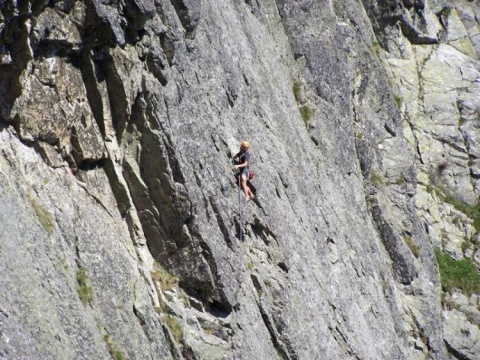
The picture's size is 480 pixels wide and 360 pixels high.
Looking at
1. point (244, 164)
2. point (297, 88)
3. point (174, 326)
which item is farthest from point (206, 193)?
point (297, 88)

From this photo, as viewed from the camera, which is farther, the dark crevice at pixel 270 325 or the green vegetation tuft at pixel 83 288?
the dark crevice at pixel 270 325

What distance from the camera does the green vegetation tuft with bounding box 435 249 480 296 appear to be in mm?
37000

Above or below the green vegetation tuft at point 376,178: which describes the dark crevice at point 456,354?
below

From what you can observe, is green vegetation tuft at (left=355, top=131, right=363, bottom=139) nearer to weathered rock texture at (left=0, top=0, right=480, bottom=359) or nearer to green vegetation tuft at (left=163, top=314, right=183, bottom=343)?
weathered rock texture at (left=0, top=0, right=480, bottom=359)

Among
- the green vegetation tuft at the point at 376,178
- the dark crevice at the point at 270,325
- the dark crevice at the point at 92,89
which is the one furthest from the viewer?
the green vegetation tuft at the point at 376,178

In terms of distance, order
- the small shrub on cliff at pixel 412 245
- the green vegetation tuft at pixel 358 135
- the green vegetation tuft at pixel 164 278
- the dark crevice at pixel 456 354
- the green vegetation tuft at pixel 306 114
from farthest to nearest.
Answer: the dark crevice at pixel 456 354
the small shrub on cliff at pixel 412 245
the green vegetation tuft at pixel 358 135
the green vegetation tuft at pixel 306 114
the green vegetation tuft at pixel 164 278

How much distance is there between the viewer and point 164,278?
62.8 ft

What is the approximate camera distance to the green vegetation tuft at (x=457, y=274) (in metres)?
37.0

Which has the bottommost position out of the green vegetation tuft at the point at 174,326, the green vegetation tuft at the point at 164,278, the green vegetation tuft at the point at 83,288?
the green vegetation tuft at the point at 174,326

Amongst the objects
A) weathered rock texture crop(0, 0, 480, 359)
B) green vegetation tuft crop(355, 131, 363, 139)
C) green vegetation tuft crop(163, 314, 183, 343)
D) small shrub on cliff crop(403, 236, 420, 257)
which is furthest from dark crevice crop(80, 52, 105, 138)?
small shrub on cliff crop(403, 236, 420, 257)

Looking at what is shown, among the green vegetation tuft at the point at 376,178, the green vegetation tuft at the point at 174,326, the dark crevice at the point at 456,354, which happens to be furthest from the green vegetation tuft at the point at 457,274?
the green vegetation tuft at the point at 174,326

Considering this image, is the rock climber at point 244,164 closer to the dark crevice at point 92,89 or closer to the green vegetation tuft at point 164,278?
the green vegetation tuft at point 164,278

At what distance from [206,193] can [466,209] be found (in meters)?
23.4

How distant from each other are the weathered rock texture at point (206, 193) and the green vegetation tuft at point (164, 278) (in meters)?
0.05
